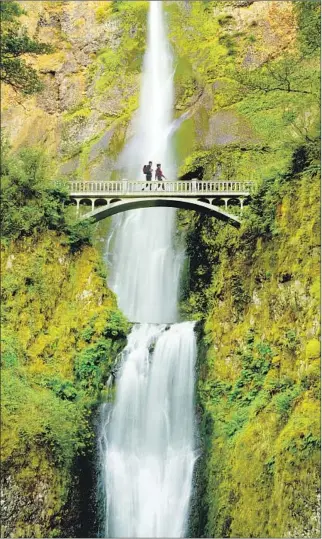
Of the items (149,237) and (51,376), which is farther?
(149,237)

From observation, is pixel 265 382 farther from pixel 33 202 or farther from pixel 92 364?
pixel 33 202

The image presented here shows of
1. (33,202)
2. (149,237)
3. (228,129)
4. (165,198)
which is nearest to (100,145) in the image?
(228,129)

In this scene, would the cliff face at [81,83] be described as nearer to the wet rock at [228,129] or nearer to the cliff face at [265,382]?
the wet rock at [228,129]

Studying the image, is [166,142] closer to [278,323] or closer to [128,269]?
[128,269]

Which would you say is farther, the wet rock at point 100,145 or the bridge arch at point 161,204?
the wet rock at point 100,145

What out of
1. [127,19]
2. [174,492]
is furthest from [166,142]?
[174,492]

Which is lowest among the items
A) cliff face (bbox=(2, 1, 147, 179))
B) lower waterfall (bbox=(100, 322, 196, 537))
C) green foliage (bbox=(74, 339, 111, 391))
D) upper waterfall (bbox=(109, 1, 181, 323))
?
lower waterfall (bbox=(100, 322, 196, 537))

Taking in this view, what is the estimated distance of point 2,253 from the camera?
26453 millimetres

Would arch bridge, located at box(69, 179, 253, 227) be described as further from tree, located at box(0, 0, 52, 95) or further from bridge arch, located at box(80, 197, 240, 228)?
tree, located at box(0, 0, 52, 95)

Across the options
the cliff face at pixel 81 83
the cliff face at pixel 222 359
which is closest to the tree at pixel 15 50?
the cliff face at pixel 222 359

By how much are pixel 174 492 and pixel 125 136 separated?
25.2 meters

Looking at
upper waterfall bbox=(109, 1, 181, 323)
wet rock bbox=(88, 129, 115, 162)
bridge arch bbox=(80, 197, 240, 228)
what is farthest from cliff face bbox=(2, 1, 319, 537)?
wet rock bbox=(88, 129, 115, 162)

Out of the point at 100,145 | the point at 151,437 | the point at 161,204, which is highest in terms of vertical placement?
the point at 100,145

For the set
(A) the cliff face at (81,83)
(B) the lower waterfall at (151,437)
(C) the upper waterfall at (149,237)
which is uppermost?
(A) the cliff face at (81,83)
